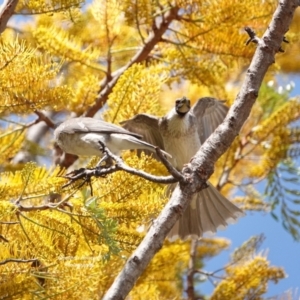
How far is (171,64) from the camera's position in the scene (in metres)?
1.53

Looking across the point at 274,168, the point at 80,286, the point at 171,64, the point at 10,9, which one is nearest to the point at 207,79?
the point at 171,64

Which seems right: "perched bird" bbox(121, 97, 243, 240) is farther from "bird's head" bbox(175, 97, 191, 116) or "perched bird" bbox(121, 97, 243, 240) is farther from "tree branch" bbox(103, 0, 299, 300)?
"tree branch" bbox(103, 0, 299, 300)

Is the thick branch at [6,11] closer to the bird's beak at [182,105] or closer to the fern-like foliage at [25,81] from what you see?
the fern-like foliage at [25,81]

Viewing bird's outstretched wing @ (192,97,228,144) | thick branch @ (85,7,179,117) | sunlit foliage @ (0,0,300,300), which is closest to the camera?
sunlit foliage @ (0,0,300,300)

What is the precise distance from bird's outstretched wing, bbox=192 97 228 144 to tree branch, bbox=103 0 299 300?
0.71 meters

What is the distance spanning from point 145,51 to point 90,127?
1.51 feet

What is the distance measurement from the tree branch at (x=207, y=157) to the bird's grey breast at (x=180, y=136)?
620mm

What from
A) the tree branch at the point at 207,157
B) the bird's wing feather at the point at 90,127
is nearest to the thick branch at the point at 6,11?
the bird's wing feather at the point at 90,127

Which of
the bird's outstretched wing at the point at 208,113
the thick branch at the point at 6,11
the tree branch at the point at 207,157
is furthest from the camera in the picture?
the bird's outstretched wing at the point at 208,113

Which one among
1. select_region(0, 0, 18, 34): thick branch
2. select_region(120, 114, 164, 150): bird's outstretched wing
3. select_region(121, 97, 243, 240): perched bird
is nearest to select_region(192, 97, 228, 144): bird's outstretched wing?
select_region(121, 97, 243, 240): perched bird

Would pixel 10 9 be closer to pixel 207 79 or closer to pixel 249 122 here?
pixel 207 79

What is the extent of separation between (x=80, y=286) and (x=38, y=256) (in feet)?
0.26

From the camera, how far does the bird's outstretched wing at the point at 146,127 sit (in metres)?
1.49

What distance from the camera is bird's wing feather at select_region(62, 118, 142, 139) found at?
113 centimetres
